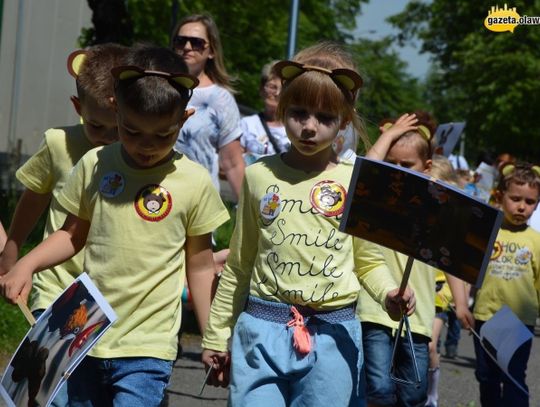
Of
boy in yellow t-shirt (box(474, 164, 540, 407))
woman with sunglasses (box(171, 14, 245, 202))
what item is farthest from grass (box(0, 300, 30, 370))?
boy in yellow t-shirt (box(474, 164, 540, 407))

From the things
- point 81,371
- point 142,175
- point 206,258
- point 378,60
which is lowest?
point 378,60

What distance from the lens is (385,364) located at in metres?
5.54

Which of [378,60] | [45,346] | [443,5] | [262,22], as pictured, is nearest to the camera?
[45,346]

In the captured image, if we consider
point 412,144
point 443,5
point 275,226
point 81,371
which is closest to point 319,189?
point 275,226

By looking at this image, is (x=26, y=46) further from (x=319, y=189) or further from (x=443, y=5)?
(x=319, y=189)

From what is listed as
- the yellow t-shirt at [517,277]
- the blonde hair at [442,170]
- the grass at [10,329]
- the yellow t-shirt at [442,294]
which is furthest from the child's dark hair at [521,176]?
the grass at [10,329]

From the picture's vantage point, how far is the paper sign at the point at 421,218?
12.8 feet

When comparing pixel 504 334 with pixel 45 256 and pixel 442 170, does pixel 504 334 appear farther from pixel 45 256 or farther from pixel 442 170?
pixel 45 256

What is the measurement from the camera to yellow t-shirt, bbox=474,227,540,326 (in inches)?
271

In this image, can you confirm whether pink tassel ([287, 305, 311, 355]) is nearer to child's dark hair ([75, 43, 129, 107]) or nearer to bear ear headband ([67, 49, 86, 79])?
child's dark hair ([75, 43, 129, 107])

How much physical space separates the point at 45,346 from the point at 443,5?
109ft

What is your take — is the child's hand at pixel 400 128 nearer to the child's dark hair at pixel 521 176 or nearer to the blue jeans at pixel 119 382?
the blue jeans at pixel 119 382

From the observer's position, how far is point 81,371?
4.05 m

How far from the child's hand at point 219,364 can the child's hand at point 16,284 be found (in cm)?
73
